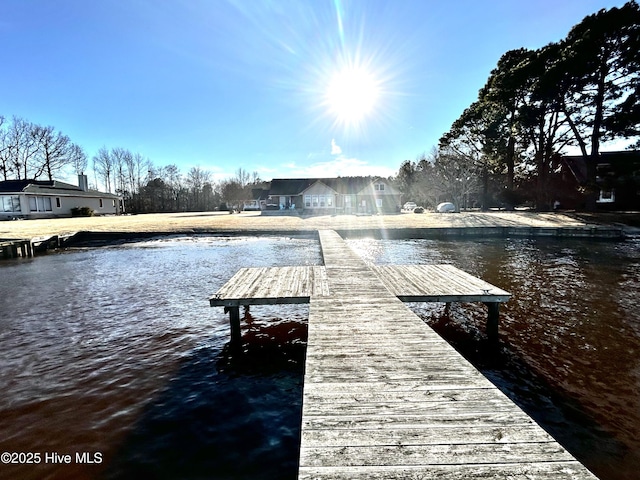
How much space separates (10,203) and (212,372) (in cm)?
4303

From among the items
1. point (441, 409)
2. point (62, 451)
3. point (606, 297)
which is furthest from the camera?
point (606, 297)

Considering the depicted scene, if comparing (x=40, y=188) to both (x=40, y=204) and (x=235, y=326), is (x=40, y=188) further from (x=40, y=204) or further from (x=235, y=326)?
(x=235, y=326)

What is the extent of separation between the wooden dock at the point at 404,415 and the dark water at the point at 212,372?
111 cm

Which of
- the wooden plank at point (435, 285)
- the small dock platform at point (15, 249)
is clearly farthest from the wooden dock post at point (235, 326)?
the small dock platform at point (15, 249)

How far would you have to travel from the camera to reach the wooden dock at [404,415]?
6.88 ft

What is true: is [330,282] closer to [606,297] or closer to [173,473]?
[173,473]

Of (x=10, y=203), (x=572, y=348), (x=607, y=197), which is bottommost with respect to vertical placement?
(x=572, y=348)

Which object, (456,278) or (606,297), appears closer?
(456,278)

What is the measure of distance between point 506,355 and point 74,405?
6.51m

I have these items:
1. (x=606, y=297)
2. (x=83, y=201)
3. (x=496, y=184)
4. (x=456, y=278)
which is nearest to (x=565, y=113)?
(x=496, y=184)

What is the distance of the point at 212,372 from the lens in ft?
17.5

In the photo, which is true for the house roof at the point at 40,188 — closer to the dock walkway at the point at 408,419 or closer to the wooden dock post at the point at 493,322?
the dock walkway at the point at 408,419

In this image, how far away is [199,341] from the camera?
645 centimetres

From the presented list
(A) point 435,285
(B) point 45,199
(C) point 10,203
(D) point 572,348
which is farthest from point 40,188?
(D) point 572,348
